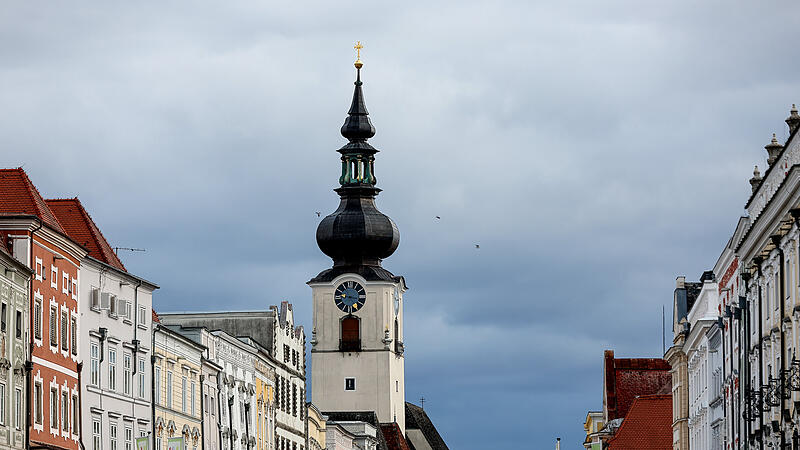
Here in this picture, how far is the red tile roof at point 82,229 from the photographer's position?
6681 cm

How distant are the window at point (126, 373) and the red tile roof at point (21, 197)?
7960 millimetres

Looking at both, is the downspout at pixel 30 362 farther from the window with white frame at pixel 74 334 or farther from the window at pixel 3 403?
Answer: the window with white frame at pixel 74 334

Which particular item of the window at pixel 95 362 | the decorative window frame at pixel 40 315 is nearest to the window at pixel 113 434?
the window at pixel 95 362

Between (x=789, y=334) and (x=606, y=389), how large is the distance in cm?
7376

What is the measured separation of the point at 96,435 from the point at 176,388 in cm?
1056

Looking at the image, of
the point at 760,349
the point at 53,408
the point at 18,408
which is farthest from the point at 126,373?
the point at 760,349

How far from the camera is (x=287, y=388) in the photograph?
9950cm

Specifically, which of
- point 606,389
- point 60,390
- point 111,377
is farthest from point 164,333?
point 606,389

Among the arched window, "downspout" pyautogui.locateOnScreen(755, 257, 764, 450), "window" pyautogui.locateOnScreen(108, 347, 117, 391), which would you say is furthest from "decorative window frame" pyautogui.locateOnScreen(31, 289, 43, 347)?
the arched window

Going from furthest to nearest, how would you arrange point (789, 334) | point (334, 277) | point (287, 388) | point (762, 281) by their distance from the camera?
point (334, 277) < point (287, 388) < point (762, 281) < point (789, 334)

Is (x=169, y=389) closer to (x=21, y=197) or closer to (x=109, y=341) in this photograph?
(x=109, y=341)

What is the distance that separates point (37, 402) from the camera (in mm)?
56312

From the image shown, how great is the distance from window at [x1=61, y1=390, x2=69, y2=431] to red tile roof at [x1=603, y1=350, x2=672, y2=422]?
215 ft

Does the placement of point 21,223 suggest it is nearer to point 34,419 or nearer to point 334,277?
point 34,419
